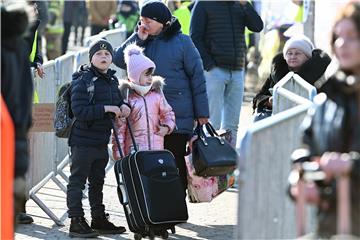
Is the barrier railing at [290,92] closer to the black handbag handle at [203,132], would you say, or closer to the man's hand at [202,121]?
the black handbag handle at [203,132]

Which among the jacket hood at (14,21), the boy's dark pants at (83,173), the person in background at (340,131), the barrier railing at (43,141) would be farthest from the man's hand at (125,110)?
the person in background at (340,131)

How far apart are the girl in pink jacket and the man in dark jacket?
2.46m

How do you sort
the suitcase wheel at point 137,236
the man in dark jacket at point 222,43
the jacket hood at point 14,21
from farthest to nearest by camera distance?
the man in dark jacket at point 222,43
the suitcase wheel at point 137,236
the jacket hood at point 14,21

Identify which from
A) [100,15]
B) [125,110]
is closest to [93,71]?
[125,110]

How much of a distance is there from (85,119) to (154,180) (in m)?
0.69

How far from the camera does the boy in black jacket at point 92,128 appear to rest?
8914mm

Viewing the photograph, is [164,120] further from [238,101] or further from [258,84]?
[258,84]

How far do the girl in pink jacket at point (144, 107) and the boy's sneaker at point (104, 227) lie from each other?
53 centimetres

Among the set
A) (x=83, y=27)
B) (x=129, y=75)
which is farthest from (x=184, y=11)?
(x=83, y=27)

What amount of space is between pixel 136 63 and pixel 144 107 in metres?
0.33

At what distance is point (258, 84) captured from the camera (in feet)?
64.2

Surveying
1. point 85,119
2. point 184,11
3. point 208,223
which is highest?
point 184,11

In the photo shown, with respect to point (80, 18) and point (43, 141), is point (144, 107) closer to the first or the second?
point (43, 141)

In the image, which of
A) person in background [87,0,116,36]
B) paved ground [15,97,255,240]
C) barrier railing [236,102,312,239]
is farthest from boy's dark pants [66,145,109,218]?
person in background [87,0,116,36]
